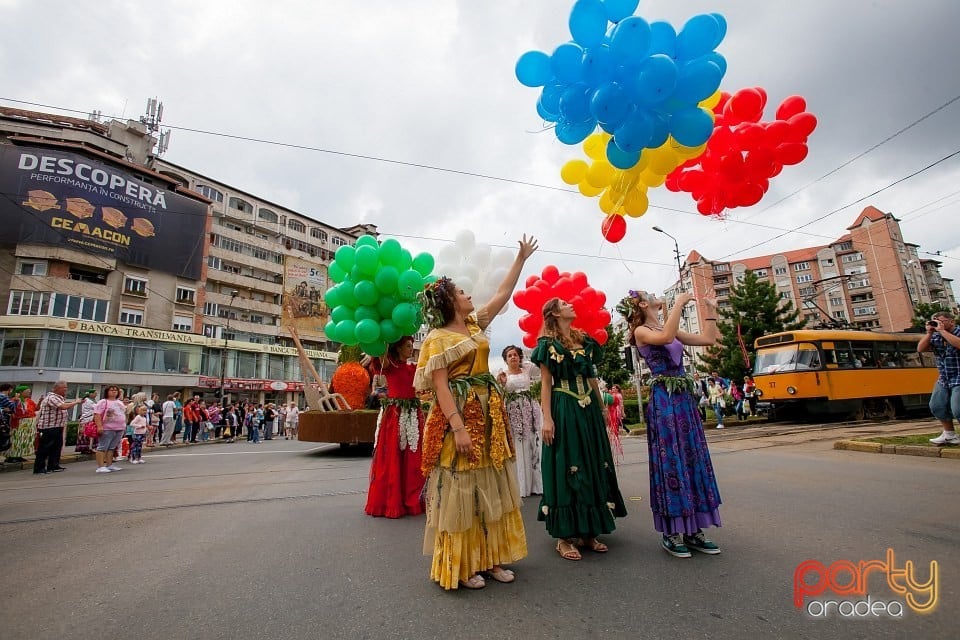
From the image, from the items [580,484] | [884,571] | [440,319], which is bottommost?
[884,571]

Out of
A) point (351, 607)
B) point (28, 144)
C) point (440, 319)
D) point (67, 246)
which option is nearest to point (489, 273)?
point (440, 319)

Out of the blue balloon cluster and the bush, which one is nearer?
the blue balloon cluster

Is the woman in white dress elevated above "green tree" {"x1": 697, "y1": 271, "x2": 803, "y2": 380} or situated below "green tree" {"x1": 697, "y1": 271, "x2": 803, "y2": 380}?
below

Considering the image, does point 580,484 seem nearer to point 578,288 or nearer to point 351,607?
point 351,607

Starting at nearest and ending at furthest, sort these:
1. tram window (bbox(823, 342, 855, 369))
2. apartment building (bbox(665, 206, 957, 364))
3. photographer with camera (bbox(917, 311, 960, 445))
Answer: photographer with camera (bbox(917, 311, 960, 445))
tram window (bbox(823, 342, 855, 369))
apartment building (bbox(665, 206, 957, 364))

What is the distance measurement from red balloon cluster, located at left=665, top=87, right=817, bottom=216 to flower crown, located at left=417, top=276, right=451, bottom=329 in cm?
304

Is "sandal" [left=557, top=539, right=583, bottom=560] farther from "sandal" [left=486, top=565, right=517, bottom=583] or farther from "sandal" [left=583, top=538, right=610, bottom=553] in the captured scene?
"sandal" [left=486, top=565, right=517, bottom=583]

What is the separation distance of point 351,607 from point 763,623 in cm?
200

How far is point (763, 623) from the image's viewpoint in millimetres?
2023

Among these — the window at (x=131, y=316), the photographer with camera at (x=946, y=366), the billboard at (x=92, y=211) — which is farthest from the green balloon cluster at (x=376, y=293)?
the window at (x=131, y=316)

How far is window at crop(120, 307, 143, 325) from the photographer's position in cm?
3225

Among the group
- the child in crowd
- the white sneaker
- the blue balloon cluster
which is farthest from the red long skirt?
the child in crowd

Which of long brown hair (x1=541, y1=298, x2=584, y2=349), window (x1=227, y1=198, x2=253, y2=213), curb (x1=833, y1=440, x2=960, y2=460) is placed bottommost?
curb (x1=833, y1=440, x2=960, y2=460)

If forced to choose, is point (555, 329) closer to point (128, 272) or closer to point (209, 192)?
point (128, 272)
